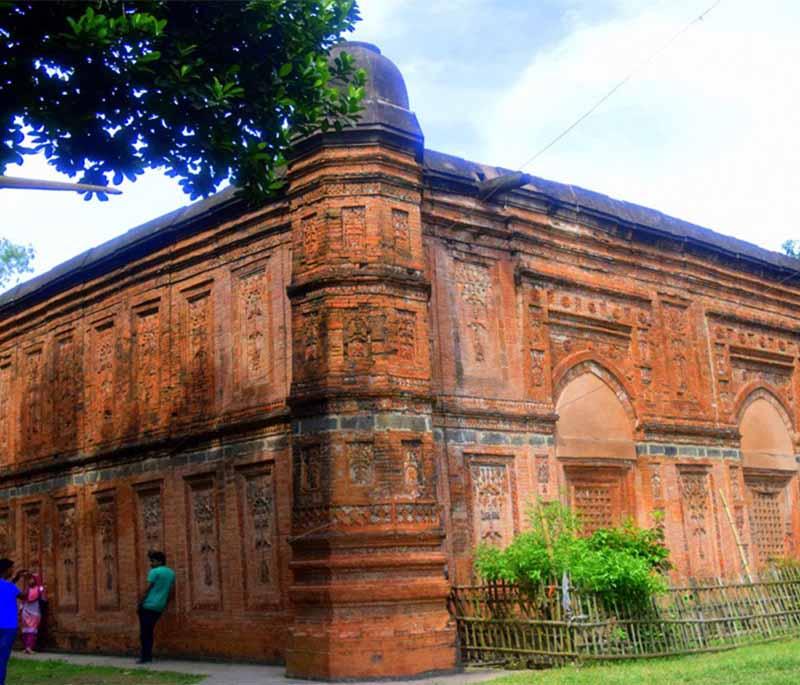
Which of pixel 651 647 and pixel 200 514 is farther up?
pixel 200 514

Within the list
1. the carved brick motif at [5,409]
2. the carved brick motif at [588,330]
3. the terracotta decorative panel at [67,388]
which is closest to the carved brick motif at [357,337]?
the carved brick motif at [588,330]

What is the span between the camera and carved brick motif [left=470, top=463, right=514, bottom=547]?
43.9 feet

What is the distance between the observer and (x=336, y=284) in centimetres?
1235

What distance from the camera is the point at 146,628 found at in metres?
14.3

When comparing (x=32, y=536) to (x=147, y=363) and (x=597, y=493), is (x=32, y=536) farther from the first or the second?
(x=597, y=493)

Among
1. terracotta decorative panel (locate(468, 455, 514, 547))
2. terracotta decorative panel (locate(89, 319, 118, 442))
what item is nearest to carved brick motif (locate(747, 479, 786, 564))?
terracotta decorative panel (locate(468, 455, 514, 547))

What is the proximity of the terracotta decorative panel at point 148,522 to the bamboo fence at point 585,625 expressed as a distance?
499 cm

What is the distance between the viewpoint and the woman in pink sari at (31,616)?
17.2 m

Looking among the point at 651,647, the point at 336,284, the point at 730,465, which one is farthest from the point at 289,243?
the point at 730,465

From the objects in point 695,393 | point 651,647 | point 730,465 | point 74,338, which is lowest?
point 651,647

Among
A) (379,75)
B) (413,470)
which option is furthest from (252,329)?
(379,75)

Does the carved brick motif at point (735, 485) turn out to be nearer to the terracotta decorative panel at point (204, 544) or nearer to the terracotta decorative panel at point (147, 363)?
the terracotta decorative panel at point (204, 544)

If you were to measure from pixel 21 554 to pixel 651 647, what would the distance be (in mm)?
11399

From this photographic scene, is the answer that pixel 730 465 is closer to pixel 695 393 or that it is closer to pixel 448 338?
pixel 695 393
